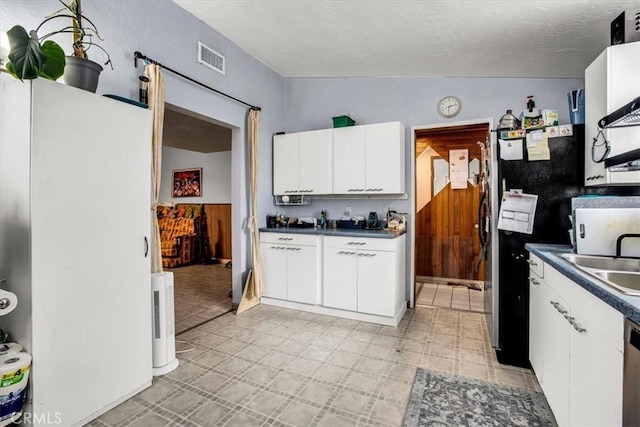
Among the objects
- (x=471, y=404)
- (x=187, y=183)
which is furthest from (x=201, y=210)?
(x=471, y=404)

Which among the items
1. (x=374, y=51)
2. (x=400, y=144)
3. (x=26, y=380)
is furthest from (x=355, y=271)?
(x=26, y=380)

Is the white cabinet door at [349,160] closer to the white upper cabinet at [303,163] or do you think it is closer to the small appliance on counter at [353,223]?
the white upper cabinet at [303,163]

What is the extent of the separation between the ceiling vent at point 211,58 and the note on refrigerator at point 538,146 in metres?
2.88

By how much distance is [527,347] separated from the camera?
7.36 feet

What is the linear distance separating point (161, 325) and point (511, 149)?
2897 mm

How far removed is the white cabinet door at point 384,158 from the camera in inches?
130

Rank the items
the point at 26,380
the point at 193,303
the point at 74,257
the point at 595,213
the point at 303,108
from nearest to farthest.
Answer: the point at 26,380, the point at 74,257, the point at 595,213, the point at 193,303, the point at 303,108

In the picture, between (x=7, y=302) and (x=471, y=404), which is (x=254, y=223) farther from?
(x=471, y=404)

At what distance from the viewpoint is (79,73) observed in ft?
5.50

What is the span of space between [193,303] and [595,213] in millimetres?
3941

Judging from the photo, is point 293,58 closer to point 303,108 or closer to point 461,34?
point 303,108

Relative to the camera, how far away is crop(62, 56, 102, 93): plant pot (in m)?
1.66

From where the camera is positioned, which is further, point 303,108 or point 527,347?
point 303,108

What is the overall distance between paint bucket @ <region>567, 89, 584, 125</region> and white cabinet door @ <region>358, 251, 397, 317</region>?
1781mm
